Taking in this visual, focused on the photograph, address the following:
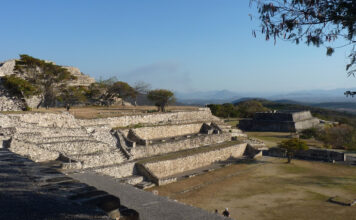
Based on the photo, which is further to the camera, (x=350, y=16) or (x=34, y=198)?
(x=350, y=16)

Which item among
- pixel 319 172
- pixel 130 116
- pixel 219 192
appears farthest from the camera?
pixel 130 116

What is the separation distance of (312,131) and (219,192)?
85.6 feet

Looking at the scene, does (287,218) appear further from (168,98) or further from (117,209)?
(168,98)

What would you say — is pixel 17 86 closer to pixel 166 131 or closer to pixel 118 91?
pixel 166 131

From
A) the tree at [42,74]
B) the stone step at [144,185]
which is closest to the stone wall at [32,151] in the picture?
the stone step at [144,185]

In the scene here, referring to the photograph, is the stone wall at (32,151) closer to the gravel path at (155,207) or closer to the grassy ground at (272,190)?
the gravel path at (155,207)

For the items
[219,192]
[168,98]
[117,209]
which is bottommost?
[219,192]

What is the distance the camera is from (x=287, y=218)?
11.7 meters

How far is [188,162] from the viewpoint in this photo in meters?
20.5

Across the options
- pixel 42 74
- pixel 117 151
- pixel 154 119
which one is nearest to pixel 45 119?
pixel 117 151

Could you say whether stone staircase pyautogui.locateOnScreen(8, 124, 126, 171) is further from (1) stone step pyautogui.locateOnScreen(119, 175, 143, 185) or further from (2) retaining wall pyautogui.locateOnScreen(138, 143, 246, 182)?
(2) retaining wall pyautogui.locateOnScreen(138, 143, 246, 182)

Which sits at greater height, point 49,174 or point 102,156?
point 49,174

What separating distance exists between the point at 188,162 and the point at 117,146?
217 inches

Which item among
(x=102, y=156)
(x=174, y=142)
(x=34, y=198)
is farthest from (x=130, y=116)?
(x=34, y=198)
